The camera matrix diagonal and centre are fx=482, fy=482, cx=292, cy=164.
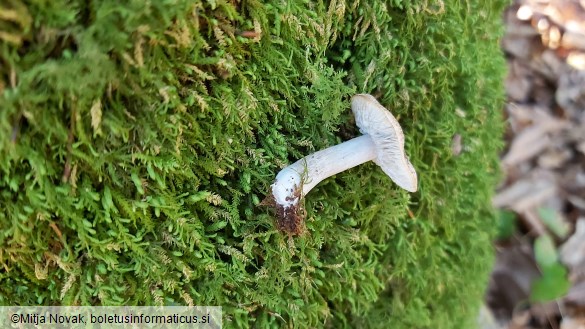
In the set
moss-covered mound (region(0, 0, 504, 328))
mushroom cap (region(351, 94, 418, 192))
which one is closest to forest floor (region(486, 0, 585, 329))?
moss-covered mound (region(0, 0, 504, 328))

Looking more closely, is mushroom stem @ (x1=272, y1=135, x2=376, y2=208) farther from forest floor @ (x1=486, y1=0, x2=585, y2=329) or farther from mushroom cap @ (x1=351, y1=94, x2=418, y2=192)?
forest floor @ (x1=486, y1=0, x2=585, y2=329)

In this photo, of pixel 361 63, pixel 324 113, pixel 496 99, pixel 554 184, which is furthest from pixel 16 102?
pixel 554 184

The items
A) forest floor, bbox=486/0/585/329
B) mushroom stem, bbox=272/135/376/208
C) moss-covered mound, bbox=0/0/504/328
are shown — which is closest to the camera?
moss-covered mound, bbox=0/0/504/328

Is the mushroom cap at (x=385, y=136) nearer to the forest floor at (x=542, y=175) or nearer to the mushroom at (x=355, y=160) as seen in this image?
the mushroom at (x=355, y=160)

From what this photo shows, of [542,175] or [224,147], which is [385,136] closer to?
[224,147]

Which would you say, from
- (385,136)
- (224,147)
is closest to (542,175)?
(385,136)

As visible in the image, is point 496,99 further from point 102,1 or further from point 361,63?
point 102,1

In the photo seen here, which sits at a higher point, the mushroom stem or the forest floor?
the mushroom stem
